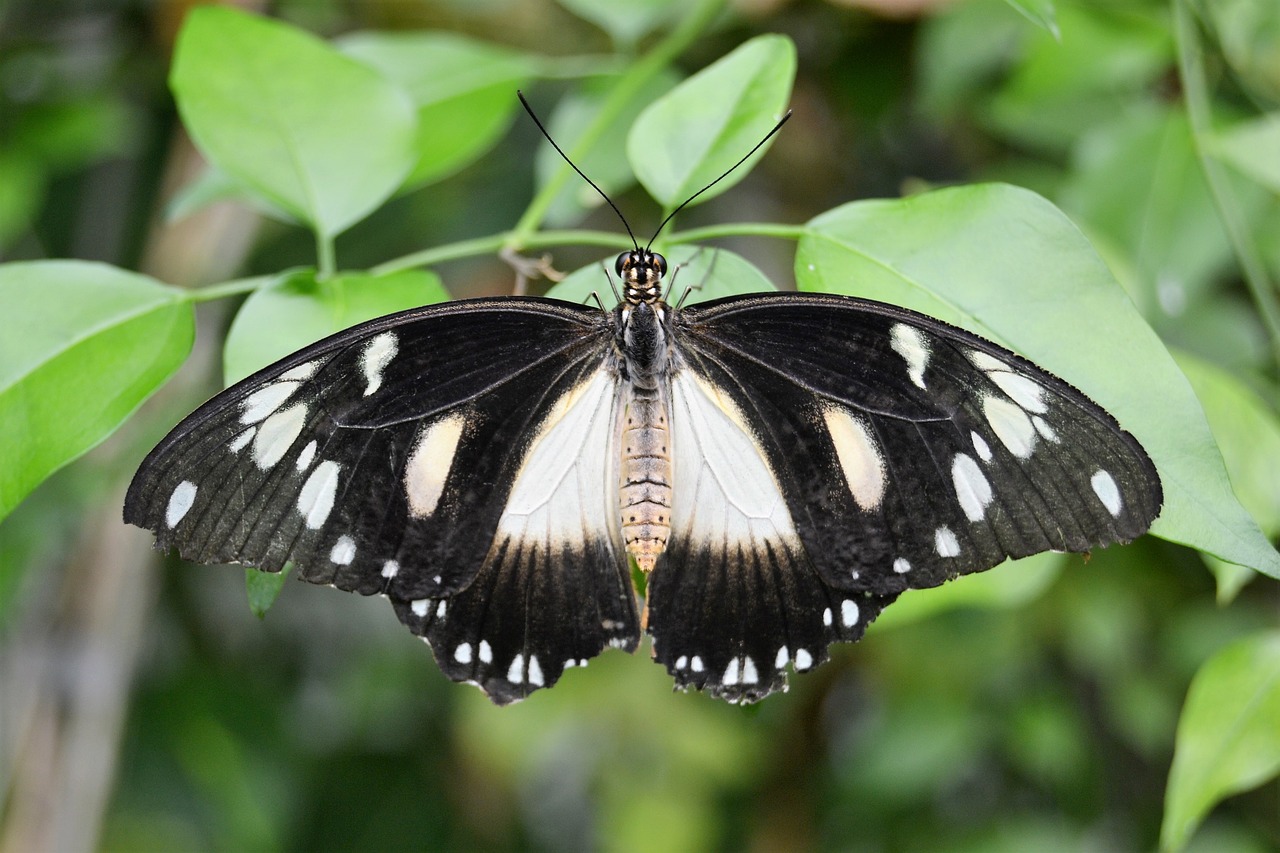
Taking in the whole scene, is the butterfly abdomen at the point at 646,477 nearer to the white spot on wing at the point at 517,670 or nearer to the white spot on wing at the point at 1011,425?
the white spot on wing at the point at 517,670

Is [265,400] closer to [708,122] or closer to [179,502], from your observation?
[179,502]

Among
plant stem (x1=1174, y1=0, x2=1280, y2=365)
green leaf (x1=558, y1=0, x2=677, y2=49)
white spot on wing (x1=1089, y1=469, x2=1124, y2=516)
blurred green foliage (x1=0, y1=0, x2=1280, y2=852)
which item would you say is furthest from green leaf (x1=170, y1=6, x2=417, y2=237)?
plant stem (x1=1174, y1=0, x2=1280, y2=365)

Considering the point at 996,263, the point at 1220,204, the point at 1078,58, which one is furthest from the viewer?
the point at 1078,58

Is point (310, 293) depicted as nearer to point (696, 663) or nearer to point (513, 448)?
point (513, 448)

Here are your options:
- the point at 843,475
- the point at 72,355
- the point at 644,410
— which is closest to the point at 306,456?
the point at 72,355

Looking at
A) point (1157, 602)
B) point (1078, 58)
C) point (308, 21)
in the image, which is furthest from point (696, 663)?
point (308, 21)
